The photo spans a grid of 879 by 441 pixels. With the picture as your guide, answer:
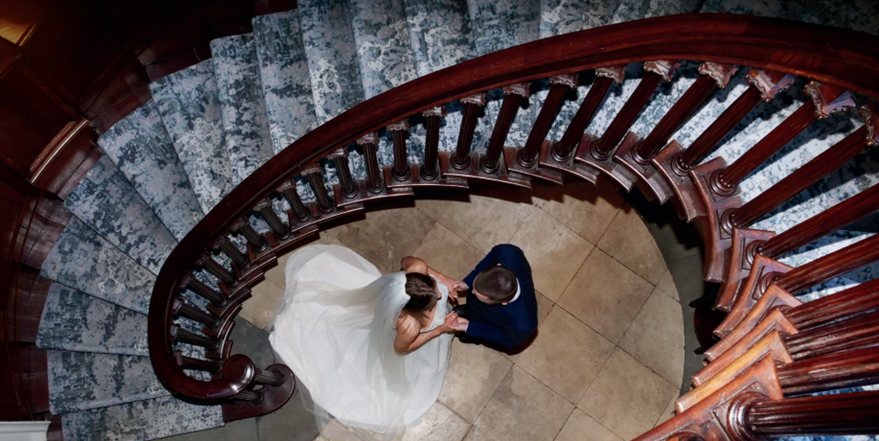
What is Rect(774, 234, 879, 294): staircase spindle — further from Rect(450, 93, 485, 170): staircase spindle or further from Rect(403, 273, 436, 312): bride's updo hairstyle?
Rect(403, 273, 436, 312): bride's updo hairstyle

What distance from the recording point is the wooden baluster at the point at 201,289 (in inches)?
130

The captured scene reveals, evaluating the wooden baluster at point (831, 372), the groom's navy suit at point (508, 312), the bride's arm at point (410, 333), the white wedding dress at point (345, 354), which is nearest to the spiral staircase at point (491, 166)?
the wooden baluster at point (831, 372)

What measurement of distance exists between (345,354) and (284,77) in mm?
1731

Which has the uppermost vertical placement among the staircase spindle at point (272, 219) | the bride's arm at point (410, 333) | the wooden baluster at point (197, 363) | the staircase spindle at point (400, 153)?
the staircase spindle at point (400, 153)

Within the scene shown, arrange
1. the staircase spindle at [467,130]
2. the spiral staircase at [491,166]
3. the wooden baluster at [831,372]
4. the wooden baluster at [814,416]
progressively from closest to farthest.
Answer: the wooden baluster at [814,416] → the wooden baluster at [831,372] → the spiral staircase at [491,166] → the staircase spindle at [467,130]

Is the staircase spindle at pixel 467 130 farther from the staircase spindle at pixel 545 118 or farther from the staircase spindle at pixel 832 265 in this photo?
the staircase spindle at pixel 832 265

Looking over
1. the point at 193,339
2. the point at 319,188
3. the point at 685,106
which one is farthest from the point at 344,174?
the point at 685,106

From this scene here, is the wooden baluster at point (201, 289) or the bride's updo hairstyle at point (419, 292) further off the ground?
the wooden baluster at point (201, 289)

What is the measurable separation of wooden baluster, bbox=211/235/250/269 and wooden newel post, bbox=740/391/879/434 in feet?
8.13

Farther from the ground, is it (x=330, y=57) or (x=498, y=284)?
(x=330, y=57)

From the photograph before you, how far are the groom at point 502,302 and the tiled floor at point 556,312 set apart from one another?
692mm

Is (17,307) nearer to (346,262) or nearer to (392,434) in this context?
(346,262)

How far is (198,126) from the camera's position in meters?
3.76

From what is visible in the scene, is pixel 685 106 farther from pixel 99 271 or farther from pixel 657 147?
pixel 99 271
